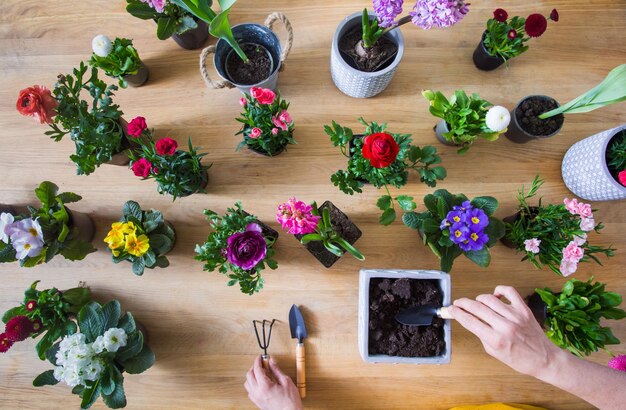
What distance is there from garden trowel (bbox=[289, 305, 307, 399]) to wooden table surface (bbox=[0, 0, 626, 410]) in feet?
0.11

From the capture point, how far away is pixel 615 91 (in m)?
0.92

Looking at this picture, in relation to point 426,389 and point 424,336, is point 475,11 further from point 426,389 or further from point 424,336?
point 426,389

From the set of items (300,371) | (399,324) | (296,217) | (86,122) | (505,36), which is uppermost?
(505,36)

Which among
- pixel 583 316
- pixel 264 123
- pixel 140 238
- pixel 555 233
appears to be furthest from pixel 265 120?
pixel 583 316

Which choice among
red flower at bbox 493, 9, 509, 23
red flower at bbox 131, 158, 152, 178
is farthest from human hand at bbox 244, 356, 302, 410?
red flower at bbox 493, 9, 509, 23

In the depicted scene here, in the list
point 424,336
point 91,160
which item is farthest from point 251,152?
point 424,336

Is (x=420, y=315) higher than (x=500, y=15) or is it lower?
lower

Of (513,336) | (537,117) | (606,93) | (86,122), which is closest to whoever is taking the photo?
(513,336)

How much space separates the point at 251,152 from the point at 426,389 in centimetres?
88

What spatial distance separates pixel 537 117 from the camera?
3.76 feet

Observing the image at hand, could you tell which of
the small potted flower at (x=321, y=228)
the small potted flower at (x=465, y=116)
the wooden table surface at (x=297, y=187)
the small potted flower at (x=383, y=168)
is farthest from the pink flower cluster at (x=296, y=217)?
the small potted flower at (x=465, y=116)

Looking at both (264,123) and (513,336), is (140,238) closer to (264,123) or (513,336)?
(264,123)

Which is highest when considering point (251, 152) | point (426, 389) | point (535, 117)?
point (535, 117)

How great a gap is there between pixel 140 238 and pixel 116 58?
1.82ft
